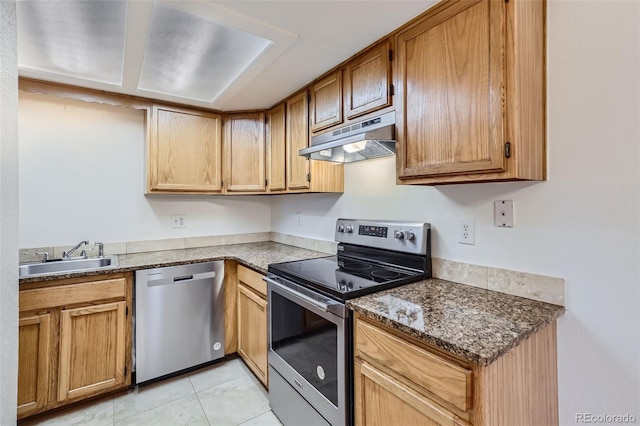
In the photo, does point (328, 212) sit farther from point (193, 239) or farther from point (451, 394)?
point (451, 394)

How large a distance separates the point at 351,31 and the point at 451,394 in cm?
157

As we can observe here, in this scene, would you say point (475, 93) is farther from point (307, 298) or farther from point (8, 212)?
point (8, 212)

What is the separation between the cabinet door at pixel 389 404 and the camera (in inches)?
36.4

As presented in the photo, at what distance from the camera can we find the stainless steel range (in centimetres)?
129

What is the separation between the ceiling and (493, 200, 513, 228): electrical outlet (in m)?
0.91

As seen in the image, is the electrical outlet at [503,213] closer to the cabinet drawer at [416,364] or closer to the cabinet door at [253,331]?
the cabinet drawer at [416,364]

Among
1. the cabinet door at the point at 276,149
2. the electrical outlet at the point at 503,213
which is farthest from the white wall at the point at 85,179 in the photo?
the electrical outlet at the point at 503,213

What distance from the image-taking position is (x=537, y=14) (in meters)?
1.13

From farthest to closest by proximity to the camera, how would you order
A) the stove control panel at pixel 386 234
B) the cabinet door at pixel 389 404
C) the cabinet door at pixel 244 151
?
the cabinet door at pixel 244 151
the stove control panel at pixel 386 234
the cabinet door at pixel 389 404

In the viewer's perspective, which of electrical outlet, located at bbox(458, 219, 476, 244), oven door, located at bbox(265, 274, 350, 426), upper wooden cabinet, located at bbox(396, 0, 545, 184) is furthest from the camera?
electrical outlet, located at bbox(458, 219, 476, 244)

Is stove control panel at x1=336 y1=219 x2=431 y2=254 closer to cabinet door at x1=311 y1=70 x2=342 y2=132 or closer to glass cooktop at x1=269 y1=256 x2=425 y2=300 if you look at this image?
glass cooktop at x1=269 y1=256 x2=425 y2=300

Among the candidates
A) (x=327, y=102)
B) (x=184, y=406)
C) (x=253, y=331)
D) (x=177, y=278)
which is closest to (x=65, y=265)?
(x=177, y=278)

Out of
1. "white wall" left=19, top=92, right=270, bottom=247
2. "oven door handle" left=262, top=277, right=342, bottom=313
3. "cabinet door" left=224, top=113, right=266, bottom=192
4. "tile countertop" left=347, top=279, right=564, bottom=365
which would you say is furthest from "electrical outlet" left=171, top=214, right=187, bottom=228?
"tile countertop" left=347, top=279, right=564, bottom=365

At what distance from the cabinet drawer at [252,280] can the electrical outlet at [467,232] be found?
1.18m
